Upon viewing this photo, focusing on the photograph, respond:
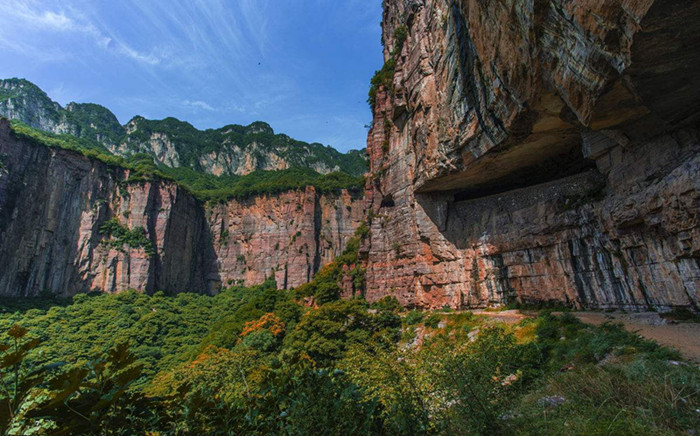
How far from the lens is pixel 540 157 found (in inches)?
828

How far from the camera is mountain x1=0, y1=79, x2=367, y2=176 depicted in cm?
9681

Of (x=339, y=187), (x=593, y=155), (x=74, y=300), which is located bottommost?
(x=74, y=300)

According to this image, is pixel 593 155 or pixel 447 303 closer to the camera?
pixel 593 155

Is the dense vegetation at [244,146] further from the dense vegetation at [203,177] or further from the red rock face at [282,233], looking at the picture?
the red rock face at [282,233]

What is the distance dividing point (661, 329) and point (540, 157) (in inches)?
463

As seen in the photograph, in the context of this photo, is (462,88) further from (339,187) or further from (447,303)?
(339,187)

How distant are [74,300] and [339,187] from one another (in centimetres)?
4634

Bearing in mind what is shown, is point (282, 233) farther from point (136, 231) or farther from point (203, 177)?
point (203, 177)

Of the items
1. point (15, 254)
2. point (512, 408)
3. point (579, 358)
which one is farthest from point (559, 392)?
point (15, 254)

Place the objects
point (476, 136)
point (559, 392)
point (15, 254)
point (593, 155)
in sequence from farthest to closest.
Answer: point (15, 254) → point (476, 136) → point (593, 155) → point (559, 392)

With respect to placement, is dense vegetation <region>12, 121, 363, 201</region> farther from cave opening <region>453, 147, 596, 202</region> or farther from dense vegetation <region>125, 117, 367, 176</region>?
cave opening <region>453, 147, 596, 202</region>

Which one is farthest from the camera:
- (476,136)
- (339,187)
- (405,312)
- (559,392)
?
(339,187)

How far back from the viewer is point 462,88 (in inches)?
774

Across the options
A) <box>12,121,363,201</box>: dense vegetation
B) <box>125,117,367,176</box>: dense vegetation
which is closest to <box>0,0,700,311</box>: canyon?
<box>12,121,363,201</box>: dense vegetation
